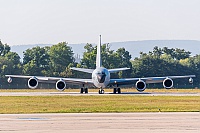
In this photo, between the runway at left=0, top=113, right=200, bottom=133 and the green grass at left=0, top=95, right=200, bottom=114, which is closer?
the runway at left=0, top=113, right=200, bottom=133

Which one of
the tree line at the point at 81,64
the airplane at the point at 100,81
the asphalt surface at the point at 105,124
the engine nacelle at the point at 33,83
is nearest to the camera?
the asphalt surface at the point at 105,124

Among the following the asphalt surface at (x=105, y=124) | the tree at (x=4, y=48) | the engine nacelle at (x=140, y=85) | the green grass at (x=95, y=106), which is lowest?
the asphalt surface at (x=105, y=124)

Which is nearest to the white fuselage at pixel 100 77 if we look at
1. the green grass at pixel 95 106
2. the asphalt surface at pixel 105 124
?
the green grass at pixel 95 106

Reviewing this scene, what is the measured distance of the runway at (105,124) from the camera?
24609 millimetres

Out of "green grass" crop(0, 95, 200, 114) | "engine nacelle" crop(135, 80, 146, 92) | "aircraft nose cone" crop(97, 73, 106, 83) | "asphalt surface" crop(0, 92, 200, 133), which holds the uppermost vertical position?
"aircraft nose cone" crop(97, 73, 106, 83)

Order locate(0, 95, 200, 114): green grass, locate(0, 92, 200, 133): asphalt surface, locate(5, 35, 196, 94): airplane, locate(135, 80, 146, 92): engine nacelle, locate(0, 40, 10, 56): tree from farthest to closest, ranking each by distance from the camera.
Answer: locate(0, 40, 10, 56): tree < locate(135, 80, 146, 92): engine nacelle < locate(5, 35, 196, 94): airplane < locate(0, 95, 200, 114): green grass < locate(0, 92, 200, 133): asphalt surface

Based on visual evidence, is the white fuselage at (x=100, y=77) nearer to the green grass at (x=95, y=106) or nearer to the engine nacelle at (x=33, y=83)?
the engine nacelle at (x=33, y=83)

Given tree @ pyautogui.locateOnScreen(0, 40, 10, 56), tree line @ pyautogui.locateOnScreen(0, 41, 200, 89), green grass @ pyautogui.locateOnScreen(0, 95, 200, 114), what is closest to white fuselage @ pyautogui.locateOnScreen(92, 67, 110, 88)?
green grass @ pyautogui.locateOnScreen(0, 95, 200, 114)

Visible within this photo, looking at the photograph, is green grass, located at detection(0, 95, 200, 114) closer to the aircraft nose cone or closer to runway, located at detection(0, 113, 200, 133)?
runway, located at detection(0, 113, 200, 133)

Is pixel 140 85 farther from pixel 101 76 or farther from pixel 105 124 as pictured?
pixel 105 124

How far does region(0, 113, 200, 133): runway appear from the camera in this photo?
969 inches

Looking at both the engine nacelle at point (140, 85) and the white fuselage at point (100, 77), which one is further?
the engine nacelle at point (140, 85)

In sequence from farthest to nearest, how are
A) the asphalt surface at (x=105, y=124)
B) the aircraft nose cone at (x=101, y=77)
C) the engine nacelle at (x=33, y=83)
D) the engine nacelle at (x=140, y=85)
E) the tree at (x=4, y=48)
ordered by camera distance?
the tree at (x=4, y=48)
the engine nacelle at (x=33, y=83)
the engine nacelle at (x=140, y=85)
the aircraft nose cone at (x=101, y=77)
the asphalt surface at (x=105, y=124)

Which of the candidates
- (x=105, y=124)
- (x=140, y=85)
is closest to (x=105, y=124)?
(x=105, y=124)
